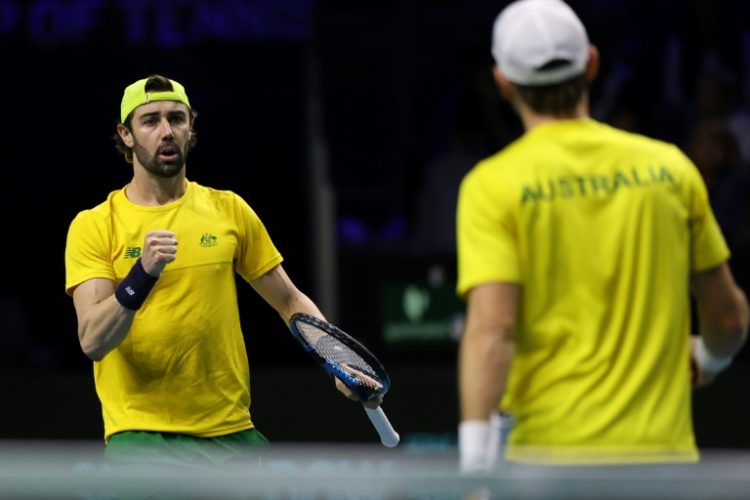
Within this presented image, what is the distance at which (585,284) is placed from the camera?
331cm

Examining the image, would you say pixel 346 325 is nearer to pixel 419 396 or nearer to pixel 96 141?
pixel 419 396

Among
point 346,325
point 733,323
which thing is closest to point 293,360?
point 346,325

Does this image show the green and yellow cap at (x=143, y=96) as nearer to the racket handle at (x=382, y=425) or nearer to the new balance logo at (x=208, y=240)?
the new balance logo at (x=208, y=240)

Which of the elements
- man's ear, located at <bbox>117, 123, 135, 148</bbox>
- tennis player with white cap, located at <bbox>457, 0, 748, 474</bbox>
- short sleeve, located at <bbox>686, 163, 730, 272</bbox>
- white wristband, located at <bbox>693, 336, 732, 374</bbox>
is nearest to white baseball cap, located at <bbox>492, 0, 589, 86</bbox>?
tennis player with white cap, located at <bbox>457, 0, 748, 474</bbox>

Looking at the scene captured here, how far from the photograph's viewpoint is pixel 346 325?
27.8 ft

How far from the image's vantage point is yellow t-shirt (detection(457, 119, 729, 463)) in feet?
10.8

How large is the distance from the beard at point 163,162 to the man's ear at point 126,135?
0.09 metres

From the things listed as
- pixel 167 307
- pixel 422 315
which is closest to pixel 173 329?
pixel 167 307

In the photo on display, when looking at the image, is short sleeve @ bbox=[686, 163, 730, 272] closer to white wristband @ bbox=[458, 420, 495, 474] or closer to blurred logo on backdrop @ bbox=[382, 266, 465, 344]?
white wristband @ bbox=[458, 420, 495, 474]

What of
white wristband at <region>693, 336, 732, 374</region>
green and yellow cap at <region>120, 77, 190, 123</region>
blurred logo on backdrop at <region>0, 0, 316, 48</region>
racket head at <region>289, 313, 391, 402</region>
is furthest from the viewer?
blurred logo on backdrop at <region>0, 0, 316, 48</region>

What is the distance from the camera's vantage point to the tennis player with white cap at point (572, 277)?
3285 mm

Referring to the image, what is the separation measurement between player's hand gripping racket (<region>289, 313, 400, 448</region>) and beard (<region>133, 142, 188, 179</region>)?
59cm

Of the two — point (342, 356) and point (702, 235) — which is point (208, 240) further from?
point (702, 235)

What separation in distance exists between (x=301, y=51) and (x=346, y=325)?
1.67 metres
